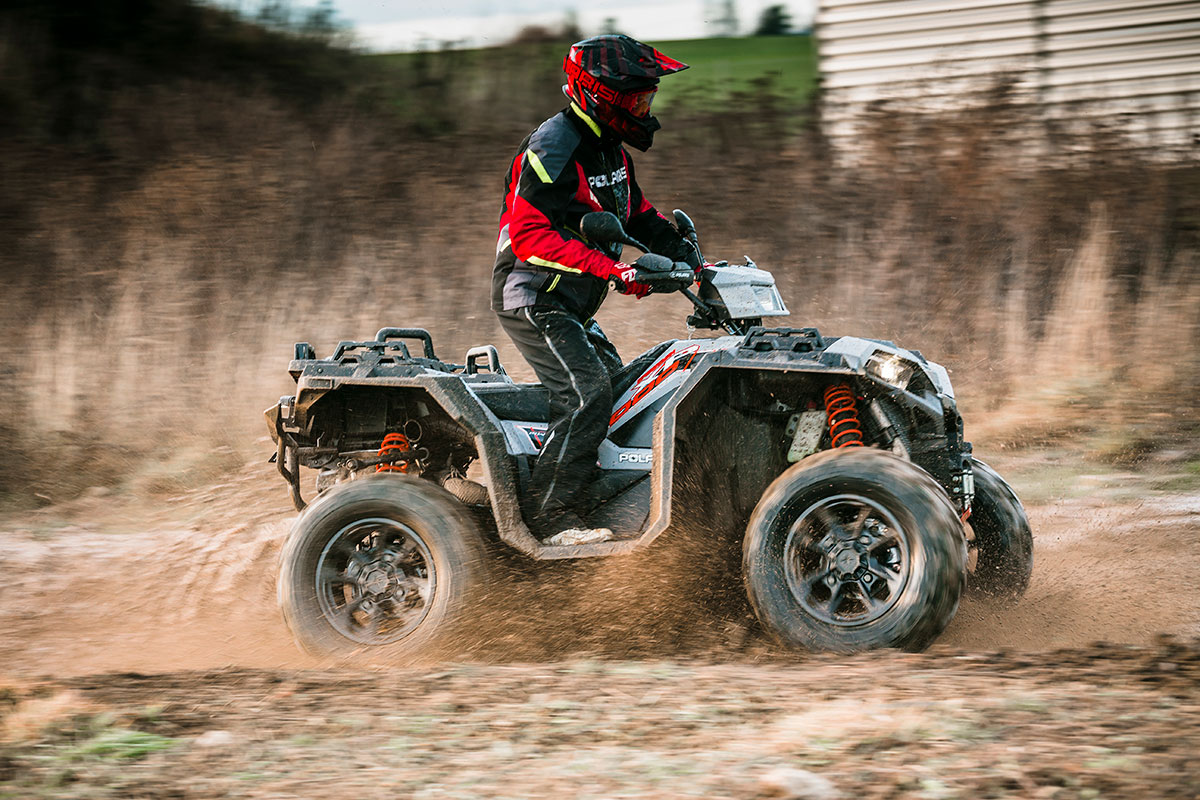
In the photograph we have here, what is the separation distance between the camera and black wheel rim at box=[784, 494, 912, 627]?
4.49 m

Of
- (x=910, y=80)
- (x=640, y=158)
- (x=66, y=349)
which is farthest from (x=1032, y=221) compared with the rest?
(x=66, y=349)

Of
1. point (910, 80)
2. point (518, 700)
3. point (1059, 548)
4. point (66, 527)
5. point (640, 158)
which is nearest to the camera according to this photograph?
point (518, 700)

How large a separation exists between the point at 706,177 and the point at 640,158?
2.72ft

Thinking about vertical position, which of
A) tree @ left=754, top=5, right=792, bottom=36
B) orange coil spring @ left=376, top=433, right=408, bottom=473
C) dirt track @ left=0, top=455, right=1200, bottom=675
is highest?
tree @ left=754, top=5, right=792, bottom=36

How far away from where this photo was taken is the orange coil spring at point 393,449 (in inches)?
217

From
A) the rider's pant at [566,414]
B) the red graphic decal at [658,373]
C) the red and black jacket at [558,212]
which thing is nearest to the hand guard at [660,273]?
the red and black jacket at [558,212]

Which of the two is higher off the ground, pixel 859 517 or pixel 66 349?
pixel 66 349

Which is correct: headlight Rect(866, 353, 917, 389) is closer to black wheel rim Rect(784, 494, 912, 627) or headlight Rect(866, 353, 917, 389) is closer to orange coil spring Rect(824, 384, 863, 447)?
orange coil spring Rect(824, 384, 863, 447)

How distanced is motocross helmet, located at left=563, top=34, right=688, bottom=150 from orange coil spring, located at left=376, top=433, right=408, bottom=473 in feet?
5.86

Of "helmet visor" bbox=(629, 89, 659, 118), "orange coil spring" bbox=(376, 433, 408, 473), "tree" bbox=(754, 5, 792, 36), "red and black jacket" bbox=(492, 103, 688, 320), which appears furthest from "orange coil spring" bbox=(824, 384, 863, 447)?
"tree" bbox=(754, 5, 792, 36)

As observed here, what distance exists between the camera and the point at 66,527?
335 inches

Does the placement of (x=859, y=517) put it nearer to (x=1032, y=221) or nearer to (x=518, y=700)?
(x=518, y=700)

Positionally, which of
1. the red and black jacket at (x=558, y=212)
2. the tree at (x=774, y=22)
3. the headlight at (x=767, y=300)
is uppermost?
the tree at (x=774, y=22)

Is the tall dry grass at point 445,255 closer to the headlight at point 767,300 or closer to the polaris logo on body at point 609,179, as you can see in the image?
the headlight at point 767,300
